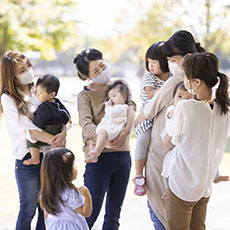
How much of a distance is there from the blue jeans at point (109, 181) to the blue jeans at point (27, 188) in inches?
12.9

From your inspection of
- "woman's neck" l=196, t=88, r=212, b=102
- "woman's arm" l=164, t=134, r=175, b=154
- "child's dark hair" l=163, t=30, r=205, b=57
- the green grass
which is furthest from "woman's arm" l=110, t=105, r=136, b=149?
the green grass

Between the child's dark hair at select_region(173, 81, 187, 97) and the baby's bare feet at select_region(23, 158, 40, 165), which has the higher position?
the child's dark hair at select_region(173, 81, 187, 97)

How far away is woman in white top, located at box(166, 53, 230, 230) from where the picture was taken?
2123 mm

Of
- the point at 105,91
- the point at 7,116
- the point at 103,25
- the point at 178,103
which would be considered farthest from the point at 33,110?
the point at 103,25

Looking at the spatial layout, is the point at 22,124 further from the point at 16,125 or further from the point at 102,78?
the point at 102,78

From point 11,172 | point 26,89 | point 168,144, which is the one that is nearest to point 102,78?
point 26,89

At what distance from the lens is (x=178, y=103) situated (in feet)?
7.00

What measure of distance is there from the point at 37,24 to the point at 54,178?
15921 mm

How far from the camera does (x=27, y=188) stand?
276 cm

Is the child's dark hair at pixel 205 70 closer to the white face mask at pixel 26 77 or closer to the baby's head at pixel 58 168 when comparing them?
the baby's head at pixel 58 168

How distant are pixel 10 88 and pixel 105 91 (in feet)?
1.97

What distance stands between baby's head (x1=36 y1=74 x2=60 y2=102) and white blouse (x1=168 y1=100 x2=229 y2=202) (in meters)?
0.95

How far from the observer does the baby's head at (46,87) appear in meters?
2.80

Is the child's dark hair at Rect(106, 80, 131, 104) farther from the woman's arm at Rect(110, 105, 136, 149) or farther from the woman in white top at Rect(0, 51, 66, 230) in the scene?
the woman in white top at Rect(0, 51, 66, 230)
